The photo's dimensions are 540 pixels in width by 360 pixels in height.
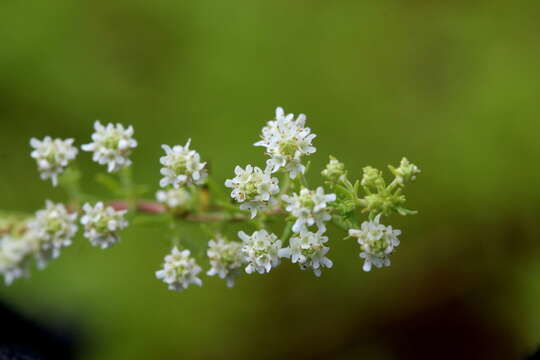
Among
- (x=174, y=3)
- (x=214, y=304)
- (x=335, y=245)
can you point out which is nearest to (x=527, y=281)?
(x=335, y=245)

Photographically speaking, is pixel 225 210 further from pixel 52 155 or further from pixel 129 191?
pixel 52 155

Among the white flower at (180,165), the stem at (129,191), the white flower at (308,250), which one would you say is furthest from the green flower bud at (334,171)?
the stem at (129,191)

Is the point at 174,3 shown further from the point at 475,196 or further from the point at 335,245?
the point at 475,196

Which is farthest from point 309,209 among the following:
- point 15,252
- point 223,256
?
point 15,252

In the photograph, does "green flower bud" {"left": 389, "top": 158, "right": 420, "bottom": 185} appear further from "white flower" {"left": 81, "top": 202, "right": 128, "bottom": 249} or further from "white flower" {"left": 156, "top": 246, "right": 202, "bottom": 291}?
"white flower" {"left": 81, "top": 202, "right": 128, "bottom": 249}

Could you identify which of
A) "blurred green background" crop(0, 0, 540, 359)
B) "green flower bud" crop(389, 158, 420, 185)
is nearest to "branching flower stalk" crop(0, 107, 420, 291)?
"green flower bud" crop(389, 158, 420, 185)

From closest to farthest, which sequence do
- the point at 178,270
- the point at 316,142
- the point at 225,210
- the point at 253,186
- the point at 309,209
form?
the point at 309,209, the point at 253,186, the point at 178,270, the point at 225,210, the point at 316,142
